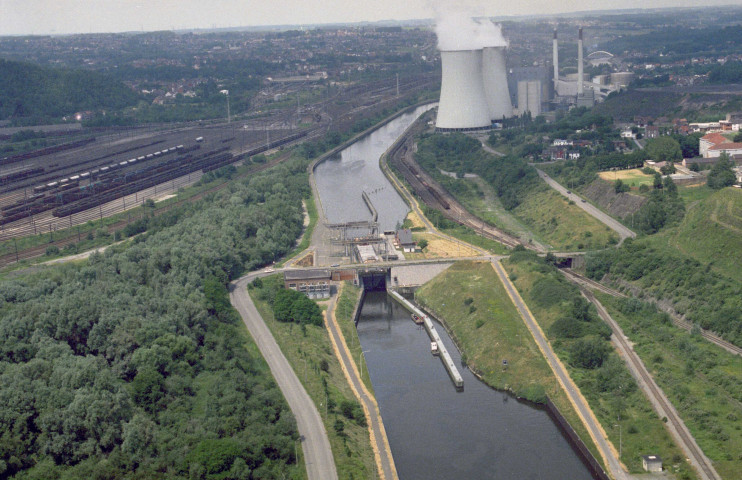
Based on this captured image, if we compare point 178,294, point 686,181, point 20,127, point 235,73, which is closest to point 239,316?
point 178,294

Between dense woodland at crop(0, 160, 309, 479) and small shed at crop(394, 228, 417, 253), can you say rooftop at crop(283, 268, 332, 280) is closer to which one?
dense woodland at crop(0, 160, 309, 479)

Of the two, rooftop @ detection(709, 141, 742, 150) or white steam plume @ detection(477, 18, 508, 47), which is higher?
white steam plume @ detection(477, 18, 508, 47)

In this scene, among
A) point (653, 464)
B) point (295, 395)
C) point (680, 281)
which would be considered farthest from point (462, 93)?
point (653, 464)

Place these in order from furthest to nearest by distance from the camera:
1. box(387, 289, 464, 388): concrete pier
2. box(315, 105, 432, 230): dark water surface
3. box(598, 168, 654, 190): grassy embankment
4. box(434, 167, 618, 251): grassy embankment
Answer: box(315, 105, 432, 230): dark water surface < box(598, 168, 654, 190): grassy embankment < box(434, 167, 618, 251): grassy embankment < box(387, 289, 464, 388): concrete pier

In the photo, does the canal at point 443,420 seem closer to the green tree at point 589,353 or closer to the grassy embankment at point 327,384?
the grassy embankment at point 327,384

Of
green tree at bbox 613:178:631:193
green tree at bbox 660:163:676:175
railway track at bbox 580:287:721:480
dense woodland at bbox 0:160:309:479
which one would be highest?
green tree at bbox 660:163:676:175

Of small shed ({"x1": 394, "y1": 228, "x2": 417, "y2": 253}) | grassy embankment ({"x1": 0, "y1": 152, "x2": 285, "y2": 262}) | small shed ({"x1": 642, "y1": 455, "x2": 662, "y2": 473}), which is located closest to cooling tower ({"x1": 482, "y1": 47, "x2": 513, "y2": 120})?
grassy embankment ({"x1": 0, "y1": 152, "x2": 285, "y2": 262})
